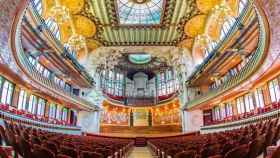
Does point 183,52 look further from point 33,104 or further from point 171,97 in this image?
point 33,104

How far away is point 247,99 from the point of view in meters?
13.5

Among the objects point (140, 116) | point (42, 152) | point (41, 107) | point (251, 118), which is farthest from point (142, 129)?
point (42, 152)

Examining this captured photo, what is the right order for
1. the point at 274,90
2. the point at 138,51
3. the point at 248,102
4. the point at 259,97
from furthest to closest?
the point at 138,51 → the point at 248,102 → the point at 259,97 → the point at 274,90

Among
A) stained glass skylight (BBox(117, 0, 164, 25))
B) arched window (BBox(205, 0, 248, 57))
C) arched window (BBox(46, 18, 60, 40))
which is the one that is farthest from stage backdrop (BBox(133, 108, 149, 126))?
arched window (BBox(46, 18, 60, 40))

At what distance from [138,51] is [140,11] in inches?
173

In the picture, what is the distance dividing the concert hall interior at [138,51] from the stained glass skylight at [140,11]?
0.24ft

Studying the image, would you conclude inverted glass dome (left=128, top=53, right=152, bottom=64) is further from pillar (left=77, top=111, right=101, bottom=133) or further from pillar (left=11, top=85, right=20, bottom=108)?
pillar (left=11, top=85, right=20, bottom=108)

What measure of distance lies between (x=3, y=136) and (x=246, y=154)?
310 cm

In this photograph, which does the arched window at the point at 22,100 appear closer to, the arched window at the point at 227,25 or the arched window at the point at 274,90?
the arched window at the point at 227,25

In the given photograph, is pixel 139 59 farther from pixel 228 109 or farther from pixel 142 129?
pixel 228 109

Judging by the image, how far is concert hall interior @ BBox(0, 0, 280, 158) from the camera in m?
7.73

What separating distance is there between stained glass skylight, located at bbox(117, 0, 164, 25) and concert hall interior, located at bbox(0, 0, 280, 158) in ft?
0.24

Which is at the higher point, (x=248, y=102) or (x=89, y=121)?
(x=248, y=102)

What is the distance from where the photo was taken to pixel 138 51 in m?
20.1
